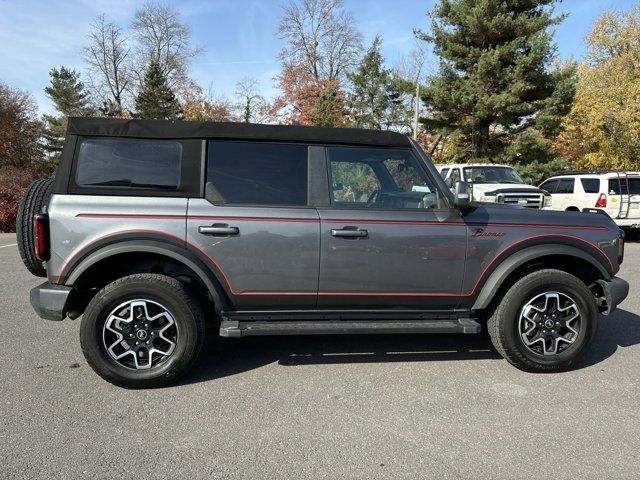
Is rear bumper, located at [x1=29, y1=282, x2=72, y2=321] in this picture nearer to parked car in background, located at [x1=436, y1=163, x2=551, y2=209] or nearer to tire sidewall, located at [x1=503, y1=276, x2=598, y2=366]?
tire sidewall, located at [x1=503, y1=276, x2=598, y2=366]

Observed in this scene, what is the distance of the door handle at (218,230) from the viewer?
10.9ft

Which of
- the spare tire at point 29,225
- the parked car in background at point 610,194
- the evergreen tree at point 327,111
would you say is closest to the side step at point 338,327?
the spare tire at point 29,225

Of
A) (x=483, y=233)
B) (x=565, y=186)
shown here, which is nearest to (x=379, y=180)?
(x=483, y=233)

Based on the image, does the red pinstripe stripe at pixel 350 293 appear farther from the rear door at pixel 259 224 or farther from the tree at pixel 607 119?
the tree at pixel 607 119

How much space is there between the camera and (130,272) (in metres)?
3.59

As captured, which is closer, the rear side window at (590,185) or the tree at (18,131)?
the rear side window at (590,185)

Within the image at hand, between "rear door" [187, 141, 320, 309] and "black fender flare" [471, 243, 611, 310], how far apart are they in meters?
1.36

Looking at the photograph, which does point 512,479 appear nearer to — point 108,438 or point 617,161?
point 108,438

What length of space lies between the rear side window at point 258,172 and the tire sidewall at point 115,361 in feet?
2.82

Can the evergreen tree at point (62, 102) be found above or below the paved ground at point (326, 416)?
above

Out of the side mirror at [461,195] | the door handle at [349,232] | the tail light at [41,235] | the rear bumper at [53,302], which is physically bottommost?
the rear bumper at [53,302]

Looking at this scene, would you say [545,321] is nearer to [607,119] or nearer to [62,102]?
[607,119]

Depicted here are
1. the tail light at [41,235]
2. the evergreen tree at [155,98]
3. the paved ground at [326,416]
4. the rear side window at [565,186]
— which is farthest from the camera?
the evergreen tree at [155,98]

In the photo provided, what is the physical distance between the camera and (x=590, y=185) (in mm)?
12820
